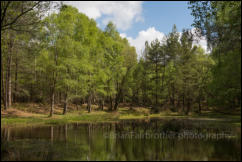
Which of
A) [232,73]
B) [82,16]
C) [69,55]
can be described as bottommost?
[232,73]

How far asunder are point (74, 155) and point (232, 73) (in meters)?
11.2

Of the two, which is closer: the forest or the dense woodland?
the forest

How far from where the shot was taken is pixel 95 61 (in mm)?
43125

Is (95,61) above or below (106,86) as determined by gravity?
above

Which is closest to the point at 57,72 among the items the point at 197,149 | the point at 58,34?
the point at 58,34

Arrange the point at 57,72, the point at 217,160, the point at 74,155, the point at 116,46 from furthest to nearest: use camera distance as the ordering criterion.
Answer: the point at 116,46
the point at 57,72
the point at 74,155
the point at 217,160

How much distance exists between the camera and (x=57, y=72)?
3297 centimetres

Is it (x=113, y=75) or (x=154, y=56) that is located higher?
(x=154, y=56)

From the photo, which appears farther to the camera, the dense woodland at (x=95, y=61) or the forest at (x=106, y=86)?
the dense woodland at (x=95, y=61)

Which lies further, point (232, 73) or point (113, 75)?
point (113, 75)

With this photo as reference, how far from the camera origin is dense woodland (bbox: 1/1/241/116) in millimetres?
16250

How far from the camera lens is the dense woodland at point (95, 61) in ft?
53.3

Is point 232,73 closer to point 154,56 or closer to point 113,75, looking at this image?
point 113,75

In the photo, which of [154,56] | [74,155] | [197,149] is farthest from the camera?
[154,56]
